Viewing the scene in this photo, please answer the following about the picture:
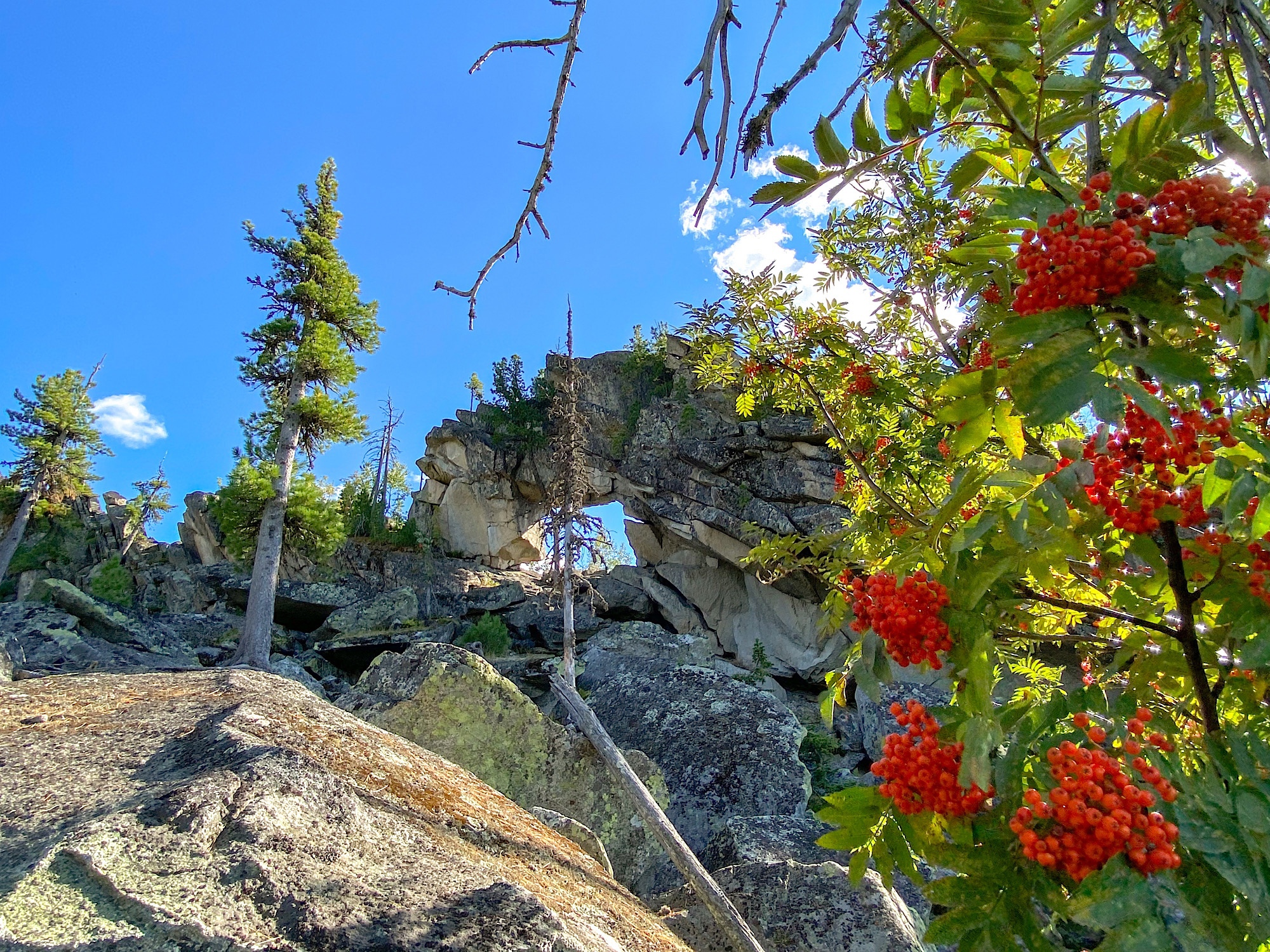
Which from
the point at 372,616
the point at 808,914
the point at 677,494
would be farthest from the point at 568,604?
the point at 677,494

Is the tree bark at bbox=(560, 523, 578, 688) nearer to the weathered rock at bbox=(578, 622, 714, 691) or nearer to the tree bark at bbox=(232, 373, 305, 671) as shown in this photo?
the weathered rock at bbox=(578, 622, 714, 691)

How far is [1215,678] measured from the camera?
2041 millimetres

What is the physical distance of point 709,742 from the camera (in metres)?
8.08

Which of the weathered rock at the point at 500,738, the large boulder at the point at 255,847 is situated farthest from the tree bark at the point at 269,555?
the large boulder at the point at 255,847

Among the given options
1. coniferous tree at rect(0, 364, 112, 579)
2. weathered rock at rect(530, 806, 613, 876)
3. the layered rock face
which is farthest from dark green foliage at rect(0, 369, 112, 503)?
weathered rock at rect(530, 806, 613, 876)

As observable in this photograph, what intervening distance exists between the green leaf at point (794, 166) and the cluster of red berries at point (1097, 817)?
57.0 inches

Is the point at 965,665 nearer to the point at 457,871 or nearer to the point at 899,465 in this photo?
the point at 457,871

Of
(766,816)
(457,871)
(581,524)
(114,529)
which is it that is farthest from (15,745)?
(114,529)

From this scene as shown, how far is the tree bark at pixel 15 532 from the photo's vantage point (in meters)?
24.4

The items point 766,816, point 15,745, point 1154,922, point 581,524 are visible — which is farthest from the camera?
point 581,524

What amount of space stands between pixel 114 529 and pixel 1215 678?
45.6 meters

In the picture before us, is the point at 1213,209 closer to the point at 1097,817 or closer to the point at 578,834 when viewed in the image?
the point at 1097,817

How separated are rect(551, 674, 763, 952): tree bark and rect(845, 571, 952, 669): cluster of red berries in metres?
3.12

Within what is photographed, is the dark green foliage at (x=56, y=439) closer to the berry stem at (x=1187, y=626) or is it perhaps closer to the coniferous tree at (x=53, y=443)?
the coniferous tree at (x=53, y=443)
